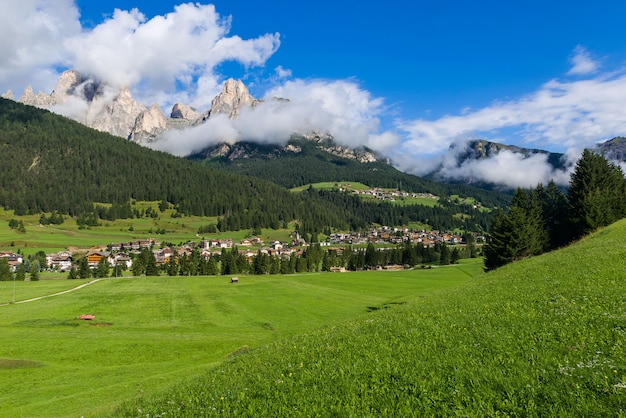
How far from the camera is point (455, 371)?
10.4 metres

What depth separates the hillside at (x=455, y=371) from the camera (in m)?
8.45

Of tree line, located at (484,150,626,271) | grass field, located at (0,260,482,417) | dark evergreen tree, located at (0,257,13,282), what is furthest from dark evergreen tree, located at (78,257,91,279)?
tree line, located at (484,150,626,271)

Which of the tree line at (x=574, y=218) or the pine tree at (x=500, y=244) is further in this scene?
the pine tree at (x=500, y=244)

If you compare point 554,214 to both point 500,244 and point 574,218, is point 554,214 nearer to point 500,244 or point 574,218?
point 574,218

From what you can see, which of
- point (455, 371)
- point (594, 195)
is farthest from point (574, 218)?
point (455, 371)

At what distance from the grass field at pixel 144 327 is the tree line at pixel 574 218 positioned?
19.8 metres

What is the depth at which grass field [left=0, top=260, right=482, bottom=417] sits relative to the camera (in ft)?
87.4

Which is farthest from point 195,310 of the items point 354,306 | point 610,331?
point 610,331

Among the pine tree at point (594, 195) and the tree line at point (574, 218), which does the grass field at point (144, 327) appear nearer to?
the tree line at point (574, 218)

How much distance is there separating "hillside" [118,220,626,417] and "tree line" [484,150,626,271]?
2230 inches

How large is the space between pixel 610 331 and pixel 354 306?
63966 millimetres

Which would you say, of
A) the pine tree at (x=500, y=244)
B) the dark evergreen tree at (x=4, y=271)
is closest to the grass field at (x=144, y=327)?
the pine tree at (x=500, y=244)

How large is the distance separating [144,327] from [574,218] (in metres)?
80.5

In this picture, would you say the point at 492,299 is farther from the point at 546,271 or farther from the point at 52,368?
the point at 52,368
